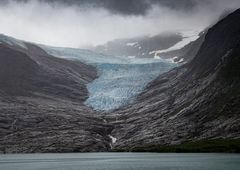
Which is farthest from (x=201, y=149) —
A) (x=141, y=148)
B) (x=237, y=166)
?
(x=237, y=166)

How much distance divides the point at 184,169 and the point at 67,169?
26857mm

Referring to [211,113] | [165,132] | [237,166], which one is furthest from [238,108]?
[237,166]

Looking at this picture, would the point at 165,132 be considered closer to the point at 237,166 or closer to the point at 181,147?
the point at 181,147

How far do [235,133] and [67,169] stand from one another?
81.9 meters

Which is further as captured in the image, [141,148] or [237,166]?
[141,148]

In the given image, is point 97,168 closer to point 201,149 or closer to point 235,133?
point 201,149

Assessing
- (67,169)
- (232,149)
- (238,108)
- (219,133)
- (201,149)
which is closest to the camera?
(67,169)

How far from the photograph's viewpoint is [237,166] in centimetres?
10000

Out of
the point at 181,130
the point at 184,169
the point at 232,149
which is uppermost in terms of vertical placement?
the point at 181,130

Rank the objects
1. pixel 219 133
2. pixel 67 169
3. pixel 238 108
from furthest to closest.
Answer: pixel 238 108 → pixel 219 133 → pixel 67 169

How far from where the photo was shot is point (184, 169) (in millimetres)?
98250

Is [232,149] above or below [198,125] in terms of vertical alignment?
below

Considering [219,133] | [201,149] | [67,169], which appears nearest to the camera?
[67,169]

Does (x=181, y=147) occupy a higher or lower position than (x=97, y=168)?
→ higher
